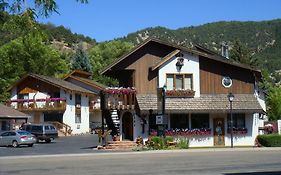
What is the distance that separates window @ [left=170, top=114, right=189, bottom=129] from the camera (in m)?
38.8

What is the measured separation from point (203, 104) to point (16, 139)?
1666cm

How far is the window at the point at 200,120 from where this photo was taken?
39094 millimetres

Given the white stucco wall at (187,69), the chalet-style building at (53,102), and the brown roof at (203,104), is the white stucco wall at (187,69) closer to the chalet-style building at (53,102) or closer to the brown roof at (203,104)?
the brown roof at (203,104)

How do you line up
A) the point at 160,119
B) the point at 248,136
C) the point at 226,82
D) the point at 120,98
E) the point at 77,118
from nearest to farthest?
the point at 160,119
the point at 120,98
the point at 248,136
the point at 226,82
the point at 77,118

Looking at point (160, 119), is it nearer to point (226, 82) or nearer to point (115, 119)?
point (115, 119)

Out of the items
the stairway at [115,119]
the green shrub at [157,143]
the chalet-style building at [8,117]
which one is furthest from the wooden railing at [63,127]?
the green shrub at [157,143]

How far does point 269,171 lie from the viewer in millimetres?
16234

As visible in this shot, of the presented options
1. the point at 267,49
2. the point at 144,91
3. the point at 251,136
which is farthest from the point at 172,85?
the point at 267,49

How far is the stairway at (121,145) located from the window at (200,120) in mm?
5183

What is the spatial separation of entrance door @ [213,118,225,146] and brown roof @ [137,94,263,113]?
1.34 m

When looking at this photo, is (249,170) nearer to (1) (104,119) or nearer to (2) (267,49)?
(1) (104,119)

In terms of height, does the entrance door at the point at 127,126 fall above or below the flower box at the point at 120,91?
below

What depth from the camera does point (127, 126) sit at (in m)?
39.5

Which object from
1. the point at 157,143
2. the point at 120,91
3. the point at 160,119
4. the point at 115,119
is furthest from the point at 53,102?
the point at 157,143
